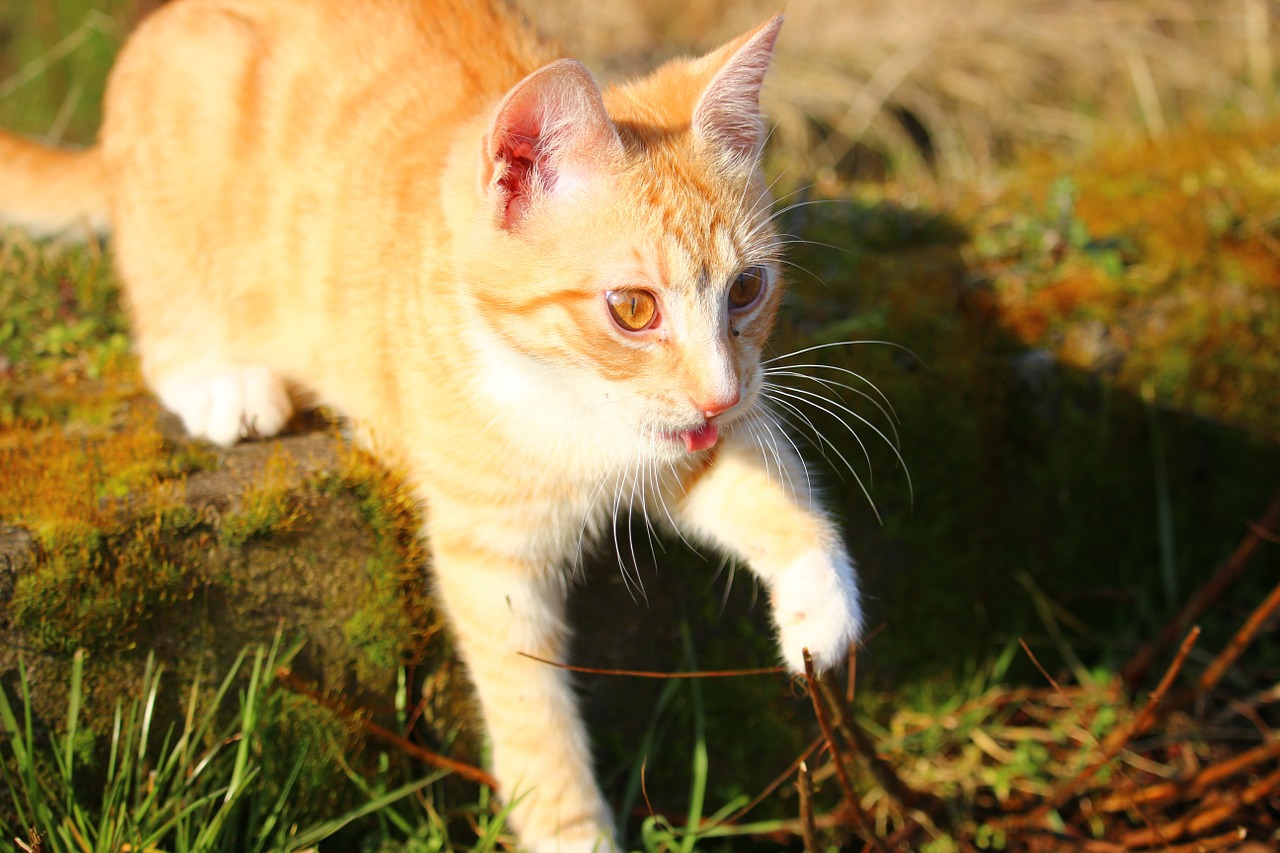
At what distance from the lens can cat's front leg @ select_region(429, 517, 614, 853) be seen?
193cm

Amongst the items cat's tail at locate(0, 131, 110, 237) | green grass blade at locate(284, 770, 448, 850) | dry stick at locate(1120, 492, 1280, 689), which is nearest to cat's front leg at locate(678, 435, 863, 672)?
green grass blade at locate(284, 770, 448, 850)

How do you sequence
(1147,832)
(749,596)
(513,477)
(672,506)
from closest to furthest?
(513,477) → (672,506) → (1147,832) → (749,596)

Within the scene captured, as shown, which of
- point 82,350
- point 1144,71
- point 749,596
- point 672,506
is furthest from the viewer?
point 1144,71

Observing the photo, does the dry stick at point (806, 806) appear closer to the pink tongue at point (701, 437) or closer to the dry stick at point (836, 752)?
the dry stick at point (836, 752)

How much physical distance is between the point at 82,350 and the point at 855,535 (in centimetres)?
205

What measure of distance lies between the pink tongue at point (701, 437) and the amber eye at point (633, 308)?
0.20 meters

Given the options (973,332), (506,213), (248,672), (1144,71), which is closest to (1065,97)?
(1144,71)

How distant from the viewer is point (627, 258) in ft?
5.26

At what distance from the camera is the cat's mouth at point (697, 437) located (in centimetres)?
169

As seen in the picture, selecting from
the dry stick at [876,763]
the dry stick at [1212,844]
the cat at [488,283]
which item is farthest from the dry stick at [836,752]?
the dry stick at [1212,844]

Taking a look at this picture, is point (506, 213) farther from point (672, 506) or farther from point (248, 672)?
point (248, 672)

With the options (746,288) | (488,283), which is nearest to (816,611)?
(746,288)

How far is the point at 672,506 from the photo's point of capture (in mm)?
1994

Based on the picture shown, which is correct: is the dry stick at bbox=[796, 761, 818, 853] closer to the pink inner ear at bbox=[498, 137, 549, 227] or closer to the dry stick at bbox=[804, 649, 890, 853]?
the dry stick at bbox=[804, 649, 890, 853]
